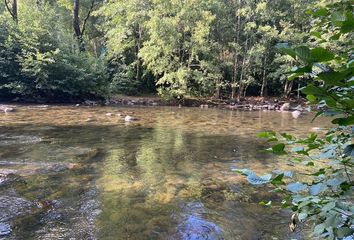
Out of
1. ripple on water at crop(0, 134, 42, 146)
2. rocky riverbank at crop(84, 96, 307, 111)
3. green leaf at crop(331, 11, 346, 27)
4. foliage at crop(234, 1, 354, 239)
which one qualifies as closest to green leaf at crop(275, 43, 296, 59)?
foliage at crop(234, 1, 354, 239)

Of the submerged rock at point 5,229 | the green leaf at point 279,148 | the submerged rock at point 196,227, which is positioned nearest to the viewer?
the green leaf at point 279,148

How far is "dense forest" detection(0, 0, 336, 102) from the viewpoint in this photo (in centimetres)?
1658

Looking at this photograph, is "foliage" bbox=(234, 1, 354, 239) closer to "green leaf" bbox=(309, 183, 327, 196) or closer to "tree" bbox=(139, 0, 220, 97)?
"green leaf" bbox=(309, 183, 327, 196)

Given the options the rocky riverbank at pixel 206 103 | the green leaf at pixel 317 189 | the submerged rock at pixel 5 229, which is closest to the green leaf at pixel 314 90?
the green leaf at pixel 317 189

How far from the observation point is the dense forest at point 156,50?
54.4ft

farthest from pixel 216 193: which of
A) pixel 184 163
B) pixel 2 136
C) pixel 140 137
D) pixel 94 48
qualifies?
pixel 94 48

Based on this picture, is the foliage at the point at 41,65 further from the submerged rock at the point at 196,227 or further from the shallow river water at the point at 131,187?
the submerged rock at the point at 196,227

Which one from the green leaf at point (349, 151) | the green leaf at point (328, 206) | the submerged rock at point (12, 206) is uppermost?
the green leaf at point (349, 151)

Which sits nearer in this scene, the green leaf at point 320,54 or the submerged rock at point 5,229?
the green leaf at point 320,54

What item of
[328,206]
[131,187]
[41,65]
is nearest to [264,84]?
[41,65]

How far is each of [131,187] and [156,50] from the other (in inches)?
581

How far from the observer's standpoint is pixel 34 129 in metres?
9.40

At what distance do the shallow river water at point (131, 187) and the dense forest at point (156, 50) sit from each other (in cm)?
798

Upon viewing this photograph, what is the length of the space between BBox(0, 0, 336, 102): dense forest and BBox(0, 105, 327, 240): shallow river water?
7983 millimetres
